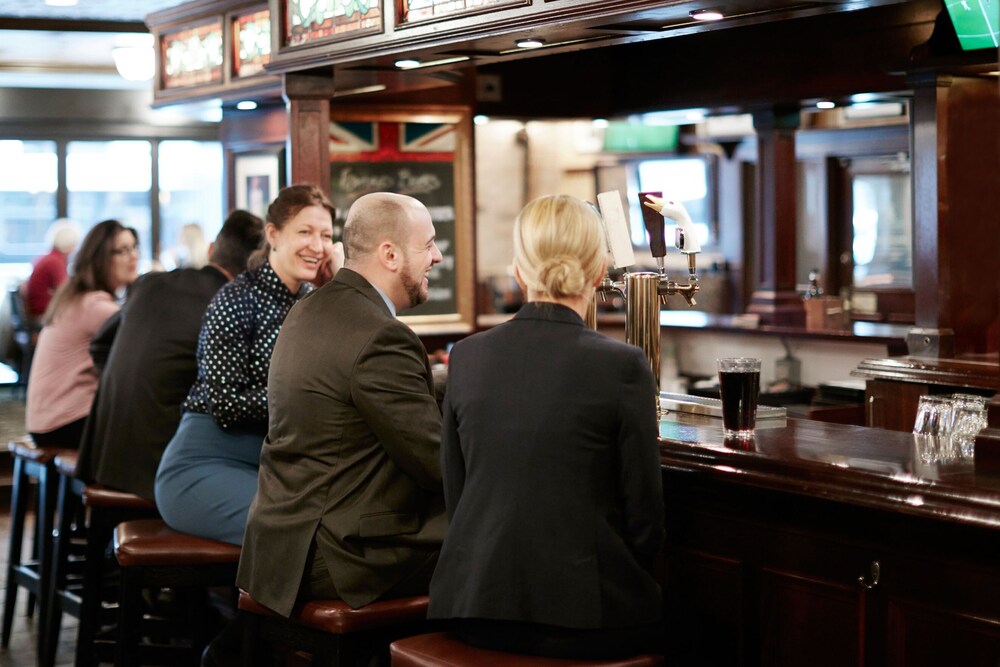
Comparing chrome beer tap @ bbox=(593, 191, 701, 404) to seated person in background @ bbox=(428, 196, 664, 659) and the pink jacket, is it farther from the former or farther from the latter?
the pink jacket

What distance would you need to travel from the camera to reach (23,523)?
4.97 metres

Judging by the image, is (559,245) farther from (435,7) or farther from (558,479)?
(435,7)

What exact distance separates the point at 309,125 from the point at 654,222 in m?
2.16

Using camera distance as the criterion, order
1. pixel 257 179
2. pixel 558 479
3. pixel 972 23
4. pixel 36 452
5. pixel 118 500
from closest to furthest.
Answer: pixel 558 479, pixel 118 500, pixel 972 23, pixel 36 452, pixel 257 179

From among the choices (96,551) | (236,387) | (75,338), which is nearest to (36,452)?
(75,338)

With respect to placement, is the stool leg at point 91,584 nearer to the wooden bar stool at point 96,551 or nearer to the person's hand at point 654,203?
the wooden bar stool at point 96,551

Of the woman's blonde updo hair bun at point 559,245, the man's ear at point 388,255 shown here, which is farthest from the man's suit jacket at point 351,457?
the woman's blonde updo hair bun at point 559,245

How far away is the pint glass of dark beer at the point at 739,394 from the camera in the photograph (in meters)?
2.81

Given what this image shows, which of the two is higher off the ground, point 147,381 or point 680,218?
point 680,218

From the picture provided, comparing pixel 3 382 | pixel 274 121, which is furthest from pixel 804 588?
pixel 3 382

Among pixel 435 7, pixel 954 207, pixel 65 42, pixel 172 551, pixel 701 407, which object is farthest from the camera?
pixel 65 42

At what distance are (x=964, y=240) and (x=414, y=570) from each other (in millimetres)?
3259

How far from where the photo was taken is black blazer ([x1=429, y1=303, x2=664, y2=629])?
7.54ft

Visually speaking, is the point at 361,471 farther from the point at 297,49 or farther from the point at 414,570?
the point at 297,49
